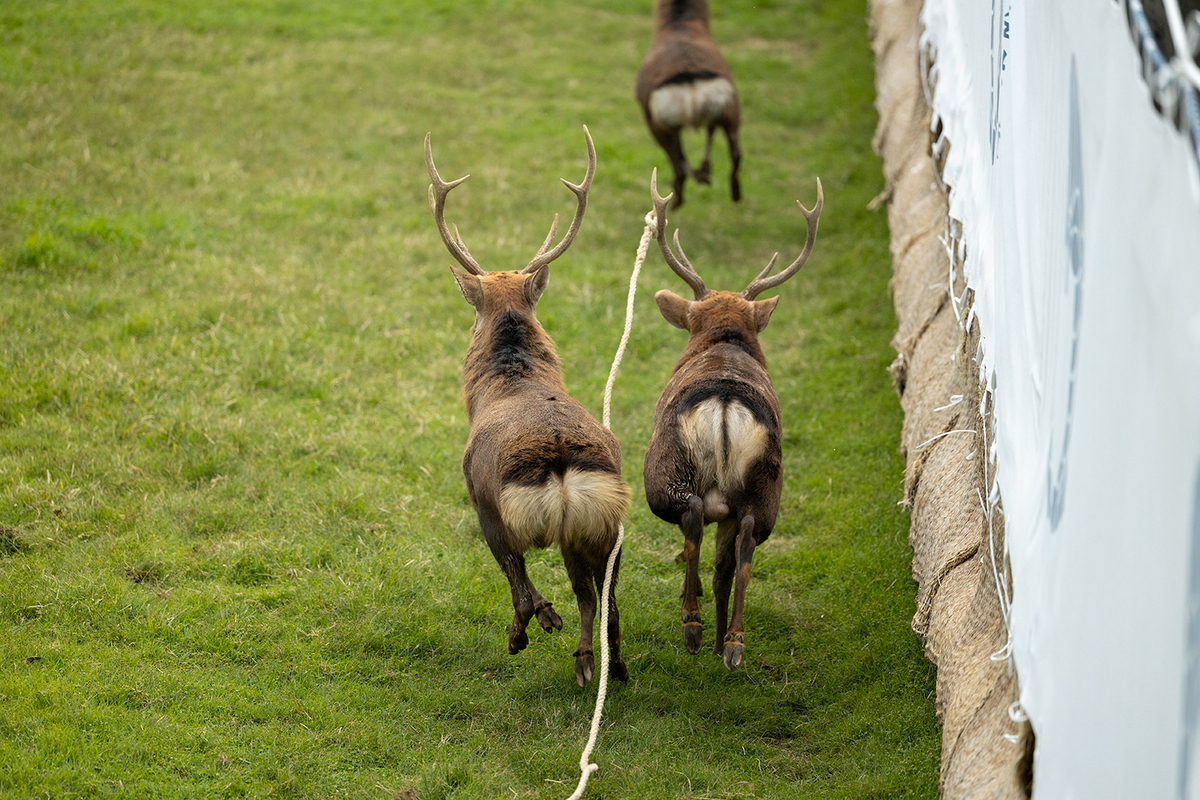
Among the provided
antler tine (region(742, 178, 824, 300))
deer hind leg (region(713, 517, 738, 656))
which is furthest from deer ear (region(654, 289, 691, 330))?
deer hind leg (region(713, 517, 738, 656))

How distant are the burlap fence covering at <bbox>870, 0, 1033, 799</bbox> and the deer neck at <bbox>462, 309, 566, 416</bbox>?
1.98 metres

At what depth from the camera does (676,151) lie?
11.1 m

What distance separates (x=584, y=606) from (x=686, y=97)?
6.99 m

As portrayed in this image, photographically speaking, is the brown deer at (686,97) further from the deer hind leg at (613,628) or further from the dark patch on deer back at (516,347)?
the deer hind leg at (613,628)

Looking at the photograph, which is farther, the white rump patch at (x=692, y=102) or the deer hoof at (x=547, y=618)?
the white rump patch at (x=692, y=102)

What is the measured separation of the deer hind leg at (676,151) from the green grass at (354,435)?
Result: 35cm

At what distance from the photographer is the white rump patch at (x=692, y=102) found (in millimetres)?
10766

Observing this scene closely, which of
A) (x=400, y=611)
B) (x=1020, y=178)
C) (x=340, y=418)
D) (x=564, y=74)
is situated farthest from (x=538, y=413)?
(x=564, y=74)

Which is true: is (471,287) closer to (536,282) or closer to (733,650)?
(536,282)

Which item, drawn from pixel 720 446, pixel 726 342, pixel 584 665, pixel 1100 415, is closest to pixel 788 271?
pixel 726 342

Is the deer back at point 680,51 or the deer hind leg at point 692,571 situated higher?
the deer back at point 680,51

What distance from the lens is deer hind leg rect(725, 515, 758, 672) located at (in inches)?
196

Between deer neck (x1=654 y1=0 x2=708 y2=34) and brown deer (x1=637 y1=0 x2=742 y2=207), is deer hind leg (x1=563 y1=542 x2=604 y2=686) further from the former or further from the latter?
deer neck (x1=654 y1=0 x2=708 y2=34)

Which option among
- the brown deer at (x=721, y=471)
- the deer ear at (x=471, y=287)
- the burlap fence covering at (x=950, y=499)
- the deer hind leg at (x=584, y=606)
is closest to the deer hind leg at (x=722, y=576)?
the brown deer at (x=721, y=471)
